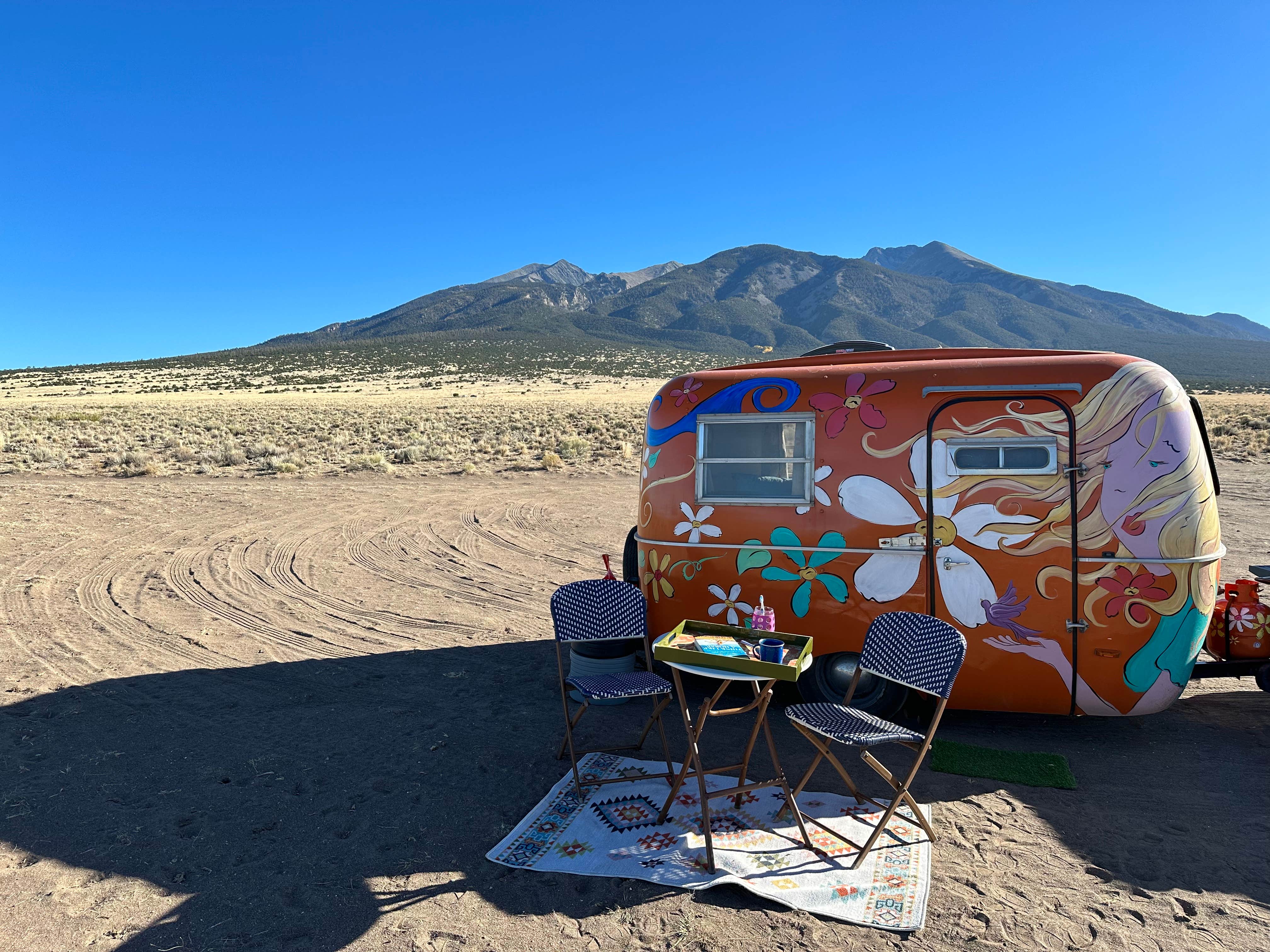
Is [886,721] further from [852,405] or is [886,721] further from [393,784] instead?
[393,784]

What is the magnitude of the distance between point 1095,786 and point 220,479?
61.5 ft

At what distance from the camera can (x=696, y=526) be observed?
608 cm

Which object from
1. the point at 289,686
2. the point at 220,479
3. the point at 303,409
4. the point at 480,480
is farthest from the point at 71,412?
the point at 289,686

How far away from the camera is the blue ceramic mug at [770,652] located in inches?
170

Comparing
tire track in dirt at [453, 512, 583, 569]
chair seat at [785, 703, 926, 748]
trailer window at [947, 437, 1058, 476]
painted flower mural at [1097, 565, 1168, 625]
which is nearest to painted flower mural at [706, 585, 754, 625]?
chair seat at [785, 703, 926, 748]

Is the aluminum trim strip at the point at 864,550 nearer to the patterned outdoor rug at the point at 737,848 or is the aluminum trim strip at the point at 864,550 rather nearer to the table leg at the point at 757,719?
the table leg at the point at 757,719

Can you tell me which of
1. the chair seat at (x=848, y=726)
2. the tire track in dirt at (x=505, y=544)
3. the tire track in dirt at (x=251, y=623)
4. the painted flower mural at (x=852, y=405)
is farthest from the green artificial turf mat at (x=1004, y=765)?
the tire track in dirt at (x=505, y=544)

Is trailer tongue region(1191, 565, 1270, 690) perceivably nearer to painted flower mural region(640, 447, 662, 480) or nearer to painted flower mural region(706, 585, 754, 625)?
painted flower mural region(706, 585, 754, 625)

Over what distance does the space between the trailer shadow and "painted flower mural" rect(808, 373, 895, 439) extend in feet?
7.79

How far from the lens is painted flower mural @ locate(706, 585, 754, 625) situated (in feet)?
19.4

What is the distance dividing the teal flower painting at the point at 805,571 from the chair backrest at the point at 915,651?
632 millimetres

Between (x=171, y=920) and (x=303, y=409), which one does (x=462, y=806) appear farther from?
(x=303, y=409)

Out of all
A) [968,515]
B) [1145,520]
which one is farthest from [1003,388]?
[1145,520]

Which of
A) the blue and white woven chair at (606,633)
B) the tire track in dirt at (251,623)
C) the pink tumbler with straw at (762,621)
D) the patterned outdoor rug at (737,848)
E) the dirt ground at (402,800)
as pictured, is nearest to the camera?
the dirt ground at (402,800)
